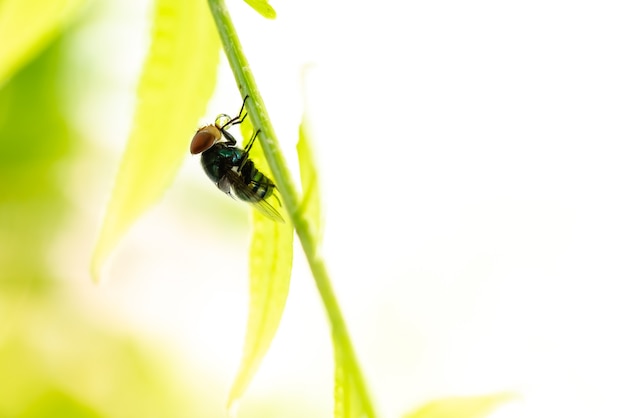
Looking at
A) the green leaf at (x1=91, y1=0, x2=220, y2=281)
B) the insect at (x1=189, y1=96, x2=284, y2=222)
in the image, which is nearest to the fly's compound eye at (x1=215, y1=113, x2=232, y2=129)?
the insect at (x1=189, y1=96, x2=284, y2=222)

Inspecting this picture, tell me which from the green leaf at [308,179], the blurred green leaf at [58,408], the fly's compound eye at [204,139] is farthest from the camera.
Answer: the blurred green leaf at [58,408]

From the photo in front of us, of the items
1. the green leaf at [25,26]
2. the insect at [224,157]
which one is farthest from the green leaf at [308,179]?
the insect at [224,157]

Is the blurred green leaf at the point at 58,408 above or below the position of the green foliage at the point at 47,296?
below

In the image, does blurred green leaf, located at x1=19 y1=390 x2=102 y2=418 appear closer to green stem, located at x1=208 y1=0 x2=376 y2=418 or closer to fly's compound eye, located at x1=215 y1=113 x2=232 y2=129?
fly's compound eye, located at x1=215 y1=113 x2=232 y2=129

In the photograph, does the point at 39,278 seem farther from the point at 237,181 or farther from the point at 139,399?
the point at 237,181

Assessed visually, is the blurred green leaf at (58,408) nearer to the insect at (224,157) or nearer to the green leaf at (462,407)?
the insect at (224,157)

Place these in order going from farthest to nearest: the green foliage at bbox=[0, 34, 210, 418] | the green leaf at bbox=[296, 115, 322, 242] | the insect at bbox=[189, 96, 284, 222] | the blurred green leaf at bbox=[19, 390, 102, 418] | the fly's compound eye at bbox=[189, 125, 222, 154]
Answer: the green foliage at bbox=[0, 34, 210, 418]
the blurred green leaf at bbox=[19, 390, 102, 418]
the fly's compound eye at bbox=[189, 125, 222, 154]
the insect at bbox=[189, 96, 284, 222]
the green leaf at bbox=[296, 115, 322, 242]

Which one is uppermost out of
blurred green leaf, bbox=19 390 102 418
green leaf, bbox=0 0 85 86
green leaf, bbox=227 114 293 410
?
green leaf, bbox=0 0 85 86
